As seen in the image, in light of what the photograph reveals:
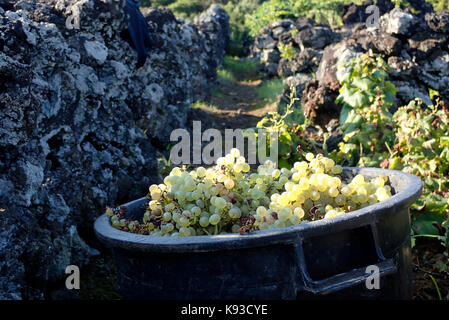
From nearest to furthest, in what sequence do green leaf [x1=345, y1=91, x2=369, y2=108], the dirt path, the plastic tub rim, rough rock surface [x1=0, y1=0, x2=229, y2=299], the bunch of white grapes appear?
the plastic tub rim → the bunch of white grapes → rough rock surface [x1=0, y1=0, x2=229, y2=299] → green leaf [x1=345, y1=91, x2=369, y2=108] → the dirt path

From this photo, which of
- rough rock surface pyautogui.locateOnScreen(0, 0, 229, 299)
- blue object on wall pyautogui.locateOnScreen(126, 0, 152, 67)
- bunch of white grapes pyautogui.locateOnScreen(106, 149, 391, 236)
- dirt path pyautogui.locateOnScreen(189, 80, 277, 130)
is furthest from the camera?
dirt path pyautogui.locateOnScreen(189, 80, 277, 130)

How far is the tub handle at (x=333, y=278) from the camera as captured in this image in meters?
1.28

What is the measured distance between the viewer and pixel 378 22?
689 cm

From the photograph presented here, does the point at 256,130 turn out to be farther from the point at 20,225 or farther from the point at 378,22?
the point at 378,22

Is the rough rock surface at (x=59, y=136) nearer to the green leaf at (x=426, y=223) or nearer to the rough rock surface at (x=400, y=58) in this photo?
the green leaf at (x=426, y=223)

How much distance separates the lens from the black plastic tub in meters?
1.29

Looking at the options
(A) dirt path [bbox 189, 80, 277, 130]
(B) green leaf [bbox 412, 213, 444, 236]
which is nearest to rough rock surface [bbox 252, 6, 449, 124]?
(A) dirt path [bbox 189, 80, 277, 130]

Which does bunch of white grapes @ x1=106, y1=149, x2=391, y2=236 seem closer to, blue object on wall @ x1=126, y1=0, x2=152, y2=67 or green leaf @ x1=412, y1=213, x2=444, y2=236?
green leaf @ x1=412, y1=213, x2=444, y2=236

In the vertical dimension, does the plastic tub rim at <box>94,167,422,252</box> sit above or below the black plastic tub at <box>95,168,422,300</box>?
above

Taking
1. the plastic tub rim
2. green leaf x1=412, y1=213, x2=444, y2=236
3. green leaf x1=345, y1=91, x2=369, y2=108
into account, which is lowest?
green leaf x1=412, y1=213, x2=444, y2=236

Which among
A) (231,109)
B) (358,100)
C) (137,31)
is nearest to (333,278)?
(358,100)

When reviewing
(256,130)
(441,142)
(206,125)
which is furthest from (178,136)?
(441,142)

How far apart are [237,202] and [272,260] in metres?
0.43

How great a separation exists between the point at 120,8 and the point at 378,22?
4648 millimetres
